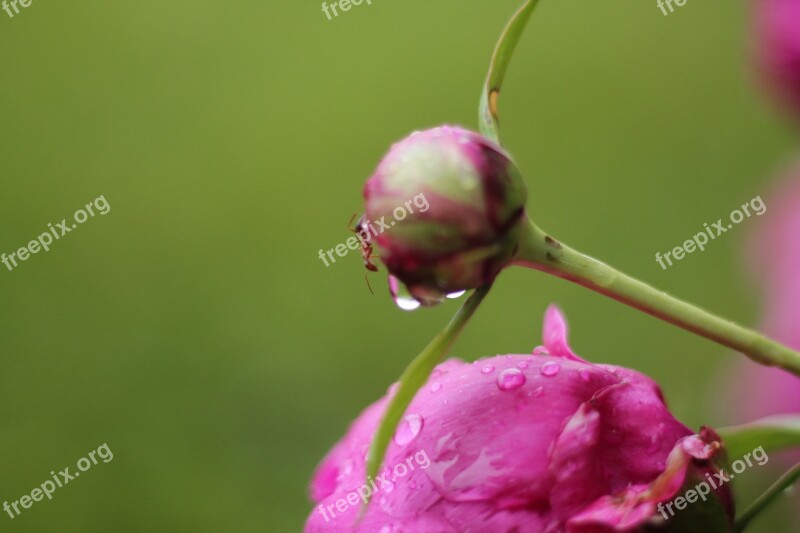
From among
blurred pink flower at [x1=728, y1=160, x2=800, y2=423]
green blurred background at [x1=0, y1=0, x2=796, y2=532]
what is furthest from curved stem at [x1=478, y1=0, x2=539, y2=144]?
green blurred background at [x1=0, y1=0, x2=796, y2=532]

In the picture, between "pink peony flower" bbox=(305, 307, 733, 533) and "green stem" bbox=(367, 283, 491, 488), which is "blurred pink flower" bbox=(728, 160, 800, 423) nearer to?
"pink peony flower" bbox=(305, 307, 733, 533)

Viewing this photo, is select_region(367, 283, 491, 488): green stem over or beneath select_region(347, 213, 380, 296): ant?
beneath

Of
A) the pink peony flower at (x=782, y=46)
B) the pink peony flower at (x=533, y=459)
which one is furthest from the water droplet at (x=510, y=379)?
the pink peony flower at (x=782, y=46)

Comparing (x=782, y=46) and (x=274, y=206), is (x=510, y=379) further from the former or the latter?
(x=274, y=206)

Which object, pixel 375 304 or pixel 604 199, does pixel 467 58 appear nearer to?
pixel 604 199

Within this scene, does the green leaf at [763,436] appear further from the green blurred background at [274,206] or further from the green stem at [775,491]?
the green blurred background at [274,206]

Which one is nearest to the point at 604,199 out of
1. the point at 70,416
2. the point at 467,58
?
the point at 467,58
